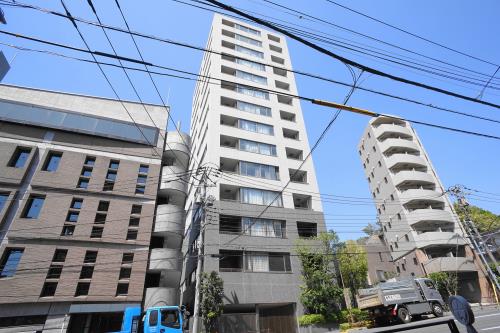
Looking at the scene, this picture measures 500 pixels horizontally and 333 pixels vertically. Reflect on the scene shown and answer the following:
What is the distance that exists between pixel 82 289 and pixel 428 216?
42.6 meters

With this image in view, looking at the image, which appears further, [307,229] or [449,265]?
[449,265]

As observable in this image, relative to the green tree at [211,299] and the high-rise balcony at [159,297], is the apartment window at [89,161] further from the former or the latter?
the green tree at [211,299]

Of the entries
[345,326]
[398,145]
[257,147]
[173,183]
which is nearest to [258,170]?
[257,147]

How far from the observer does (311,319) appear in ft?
72.0

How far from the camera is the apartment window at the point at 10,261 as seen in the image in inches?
811

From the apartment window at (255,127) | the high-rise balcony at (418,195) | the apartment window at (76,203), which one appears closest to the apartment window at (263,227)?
the apartment window at (255,127)

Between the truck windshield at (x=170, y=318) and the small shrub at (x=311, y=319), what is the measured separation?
10.8 m

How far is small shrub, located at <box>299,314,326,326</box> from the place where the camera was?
863 inches

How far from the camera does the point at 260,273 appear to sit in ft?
79.3

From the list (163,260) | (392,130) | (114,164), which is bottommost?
(163,260)

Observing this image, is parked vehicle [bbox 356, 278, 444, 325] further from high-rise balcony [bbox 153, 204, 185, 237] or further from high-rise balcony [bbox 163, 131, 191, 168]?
high-rise balcony [bbox 163, 131, 191, 168]

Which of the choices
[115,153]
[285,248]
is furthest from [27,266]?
[285,248]

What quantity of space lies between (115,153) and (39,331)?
53.0ft

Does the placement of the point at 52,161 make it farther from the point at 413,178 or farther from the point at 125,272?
the point at 413,178
